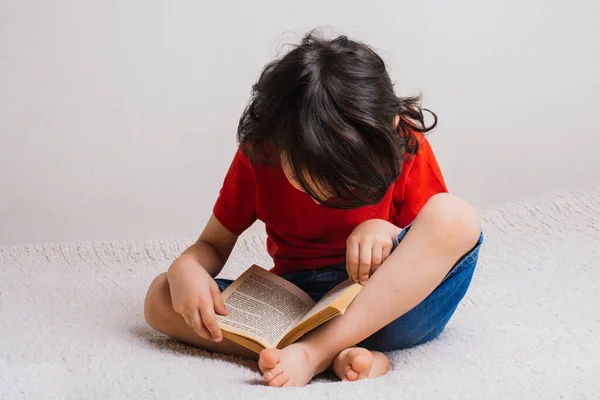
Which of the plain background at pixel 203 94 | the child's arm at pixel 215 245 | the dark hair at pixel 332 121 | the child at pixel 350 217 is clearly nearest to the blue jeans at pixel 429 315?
the child at pixel 350 217

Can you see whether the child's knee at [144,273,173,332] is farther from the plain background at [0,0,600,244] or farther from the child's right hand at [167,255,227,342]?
the plain background at [0,0,600,244]

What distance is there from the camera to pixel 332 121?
85cm

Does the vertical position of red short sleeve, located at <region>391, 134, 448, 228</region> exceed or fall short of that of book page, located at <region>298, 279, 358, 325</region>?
it exceeds it

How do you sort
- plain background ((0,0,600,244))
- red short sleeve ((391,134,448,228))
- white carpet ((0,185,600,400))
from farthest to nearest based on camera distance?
plain background ((0,0,600,244)), red short sleeve ((391,134,448,228)), white carpet ((0,185,600,400))

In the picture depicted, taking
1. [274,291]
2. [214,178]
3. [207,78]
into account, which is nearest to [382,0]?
[207,78]

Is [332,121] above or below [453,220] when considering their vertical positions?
above

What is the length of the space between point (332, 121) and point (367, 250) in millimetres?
153

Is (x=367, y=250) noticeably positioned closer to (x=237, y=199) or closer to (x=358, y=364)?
(x=358, y=364)

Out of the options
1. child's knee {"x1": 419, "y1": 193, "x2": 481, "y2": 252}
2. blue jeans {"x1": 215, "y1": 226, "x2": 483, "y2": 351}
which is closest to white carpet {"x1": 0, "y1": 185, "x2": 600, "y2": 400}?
blue jeans {"x1": 215, "y1": 226, "x2": 483, "y2": 351}

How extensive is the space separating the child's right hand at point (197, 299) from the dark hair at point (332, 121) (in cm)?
16

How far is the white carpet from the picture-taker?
0.81 metres

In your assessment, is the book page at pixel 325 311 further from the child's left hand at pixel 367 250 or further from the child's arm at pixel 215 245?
the child's arm at pixel 215 245

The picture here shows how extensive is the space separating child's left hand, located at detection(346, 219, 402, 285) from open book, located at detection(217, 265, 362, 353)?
0.02 meters

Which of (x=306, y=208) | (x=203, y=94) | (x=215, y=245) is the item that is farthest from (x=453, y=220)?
(x=203, y=94)
